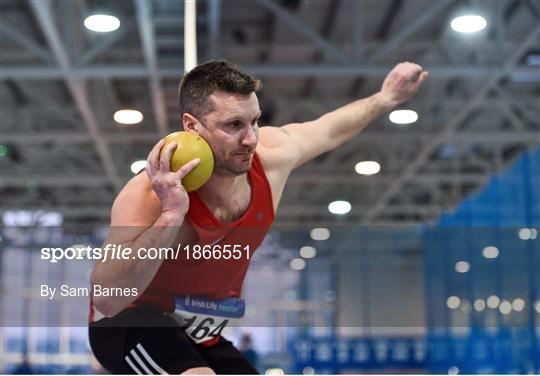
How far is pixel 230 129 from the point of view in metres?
2.36

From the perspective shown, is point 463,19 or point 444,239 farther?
point 463,19

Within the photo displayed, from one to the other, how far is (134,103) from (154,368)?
10.5m

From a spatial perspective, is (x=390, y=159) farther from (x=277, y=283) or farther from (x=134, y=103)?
(x=277, y=283)

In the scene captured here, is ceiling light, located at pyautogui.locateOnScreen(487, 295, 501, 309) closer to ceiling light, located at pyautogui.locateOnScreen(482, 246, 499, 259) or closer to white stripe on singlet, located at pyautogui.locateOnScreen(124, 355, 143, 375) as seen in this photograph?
ceiling light, located at pyautogui.locateOnScreen(482, 246, 499, 259)

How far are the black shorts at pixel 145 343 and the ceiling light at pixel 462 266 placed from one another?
85 centimetres

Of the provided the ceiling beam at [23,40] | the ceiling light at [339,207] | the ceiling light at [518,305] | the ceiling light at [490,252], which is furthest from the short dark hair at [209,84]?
the ceiling light at [339,207]

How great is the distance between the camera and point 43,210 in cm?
1805

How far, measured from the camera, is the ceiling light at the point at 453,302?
8.96ft

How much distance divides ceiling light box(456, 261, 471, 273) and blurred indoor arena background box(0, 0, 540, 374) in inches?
0.5

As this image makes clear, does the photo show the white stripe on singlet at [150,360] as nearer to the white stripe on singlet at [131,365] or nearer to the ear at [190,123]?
the white stripe on singlet at [131,365]

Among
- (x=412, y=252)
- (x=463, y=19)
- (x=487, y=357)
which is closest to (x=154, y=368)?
(x=412, y=252)

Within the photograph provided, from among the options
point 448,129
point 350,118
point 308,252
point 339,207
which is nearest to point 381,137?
point 448,129

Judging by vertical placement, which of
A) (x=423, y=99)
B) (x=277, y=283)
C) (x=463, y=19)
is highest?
(x=423, y=99)

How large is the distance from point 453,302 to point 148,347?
94 cm
